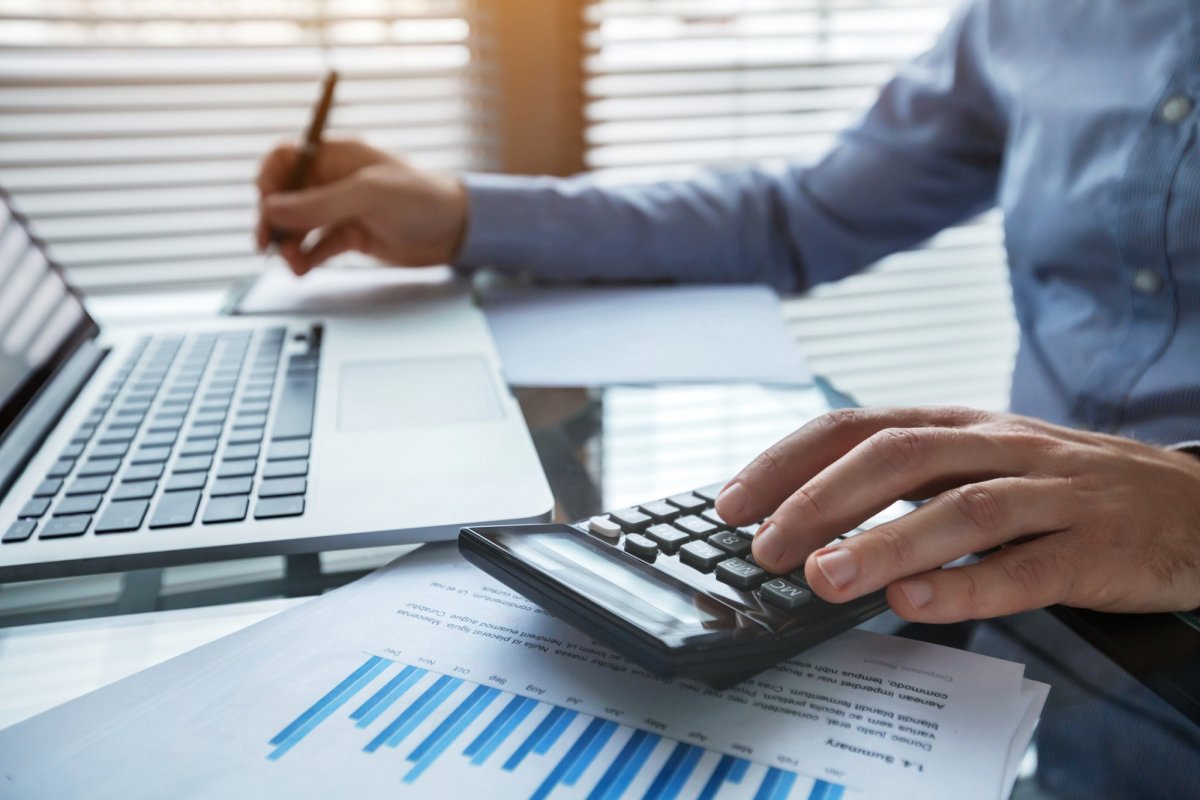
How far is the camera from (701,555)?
1.24 ft

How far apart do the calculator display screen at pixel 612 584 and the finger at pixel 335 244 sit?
1.75 ft

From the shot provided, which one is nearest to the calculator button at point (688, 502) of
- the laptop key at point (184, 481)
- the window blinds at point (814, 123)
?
the laptop key at point (184, 481)

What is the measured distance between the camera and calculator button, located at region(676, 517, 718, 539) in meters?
0.40

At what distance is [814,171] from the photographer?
933mm

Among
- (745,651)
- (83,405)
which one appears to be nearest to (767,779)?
(745,651)

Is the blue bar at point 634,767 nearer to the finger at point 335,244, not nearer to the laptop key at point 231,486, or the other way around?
the laptop key at point 231,486

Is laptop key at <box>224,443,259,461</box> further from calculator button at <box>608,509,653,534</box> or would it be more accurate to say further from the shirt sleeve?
the shirt sleeve

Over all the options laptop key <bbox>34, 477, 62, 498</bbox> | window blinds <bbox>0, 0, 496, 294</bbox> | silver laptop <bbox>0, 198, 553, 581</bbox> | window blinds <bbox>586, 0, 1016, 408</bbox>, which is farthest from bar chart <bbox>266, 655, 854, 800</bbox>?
window blinds <bbox>0, 0, 496, 294</bbox>

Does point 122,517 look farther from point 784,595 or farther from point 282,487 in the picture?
point 784,595

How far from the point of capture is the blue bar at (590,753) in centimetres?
29

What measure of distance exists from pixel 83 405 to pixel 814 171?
67cm

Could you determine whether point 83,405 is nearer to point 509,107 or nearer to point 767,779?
point 767,779

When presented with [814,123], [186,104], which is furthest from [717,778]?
[814,123]

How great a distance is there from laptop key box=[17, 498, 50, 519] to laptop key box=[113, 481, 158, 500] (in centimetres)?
3
